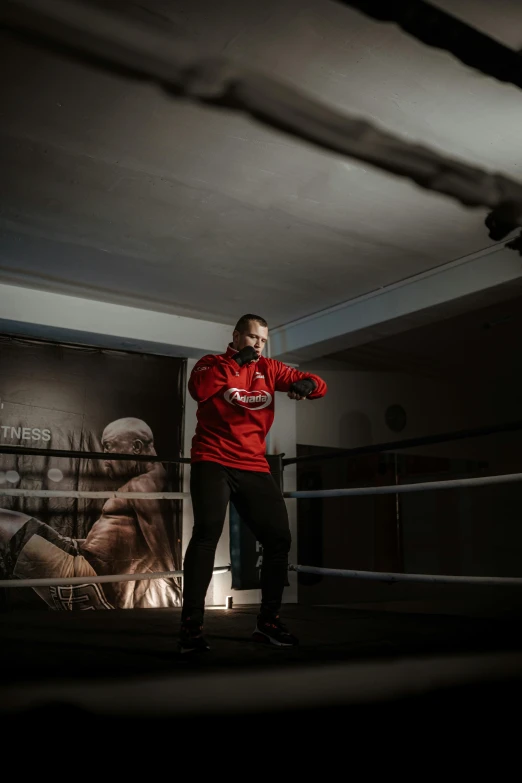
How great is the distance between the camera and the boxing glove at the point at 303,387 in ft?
7.94

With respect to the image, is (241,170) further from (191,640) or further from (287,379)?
(191,640)

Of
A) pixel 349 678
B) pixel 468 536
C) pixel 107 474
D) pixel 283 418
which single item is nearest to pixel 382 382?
pixel 283 418

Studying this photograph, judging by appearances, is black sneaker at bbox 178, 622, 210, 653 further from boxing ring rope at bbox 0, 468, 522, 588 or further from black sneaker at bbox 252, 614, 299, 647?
boxing ring rope at bbox 0, 468, 522, 588

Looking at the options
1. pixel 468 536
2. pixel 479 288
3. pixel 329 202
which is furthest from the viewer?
pixel 468 536

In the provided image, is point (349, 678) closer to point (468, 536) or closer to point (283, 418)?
point (283, 418)

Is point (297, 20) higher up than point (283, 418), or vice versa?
point (297, 20)

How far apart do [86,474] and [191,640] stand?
2635 millimetres

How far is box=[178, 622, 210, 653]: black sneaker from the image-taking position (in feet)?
6.47

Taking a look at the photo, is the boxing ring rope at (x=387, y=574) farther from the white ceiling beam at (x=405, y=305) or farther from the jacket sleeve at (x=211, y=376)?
the white ceiling beam at (x=405, y=305)

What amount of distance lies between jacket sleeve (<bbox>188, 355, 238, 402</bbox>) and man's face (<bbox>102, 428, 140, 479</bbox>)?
7.75 ft

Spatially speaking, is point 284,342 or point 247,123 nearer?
point 247,123

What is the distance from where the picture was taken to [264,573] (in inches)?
92.7

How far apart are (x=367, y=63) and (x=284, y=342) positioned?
296 cm

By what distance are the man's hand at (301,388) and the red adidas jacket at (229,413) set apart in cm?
9
